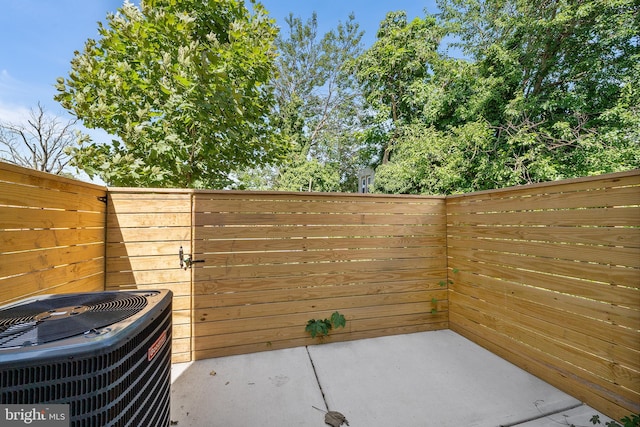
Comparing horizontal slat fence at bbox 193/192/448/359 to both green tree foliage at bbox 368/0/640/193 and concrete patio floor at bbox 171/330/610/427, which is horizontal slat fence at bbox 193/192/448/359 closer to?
concrete patio floor at bbox 171/330/610/427

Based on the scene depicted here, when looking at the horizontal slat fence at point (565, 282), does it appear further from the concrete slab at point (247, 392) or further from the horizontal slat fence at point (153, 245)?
the horizontal slat fence at point (153, 245)

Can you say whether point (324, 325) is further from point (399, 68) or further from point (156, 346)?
point (399, 68)

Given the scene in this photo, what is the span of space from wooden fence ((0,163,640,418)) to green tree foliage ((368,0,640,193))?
4.41m

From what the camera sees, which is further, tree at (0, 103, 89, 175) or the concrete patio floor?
tree at (0, 103, 89, 175)

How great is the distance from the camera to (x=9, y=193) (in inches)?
48.4

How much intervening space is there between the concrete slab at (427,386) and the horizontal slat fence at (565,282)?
0.63ft

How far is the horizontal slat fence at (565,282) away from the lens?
5.05 feet

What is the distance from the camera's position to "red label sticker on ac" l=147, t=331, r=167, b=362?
918 mm

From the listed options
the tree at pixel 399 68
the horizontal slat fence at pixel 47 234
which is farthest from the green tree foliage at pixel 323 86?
the horizontal slat fence at pixel 47 234

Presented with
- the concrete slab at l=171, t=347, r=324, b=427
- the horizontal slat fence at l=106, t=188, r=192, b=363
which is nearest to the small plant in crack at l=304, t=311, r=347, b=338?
the concrete slab at l=171, t=347, r=324, b=427

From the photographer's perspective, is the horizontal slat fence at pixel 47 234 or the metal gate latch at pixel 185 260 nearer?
the horizontal slat fence at pixel 47 234

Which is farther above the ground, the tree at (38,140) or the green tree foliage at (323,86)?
the green tree foliage at (323,86)

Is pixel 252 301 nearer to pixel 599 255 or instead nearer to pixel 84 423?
pixel 84 423

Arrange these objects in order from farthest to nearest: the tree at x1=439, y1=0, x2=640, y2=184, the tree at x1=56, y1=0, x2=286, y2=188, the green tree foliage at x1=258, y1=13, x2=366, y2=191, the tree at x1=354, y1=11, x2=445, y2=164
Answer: the green tree foliage at x1=258, y1=13, x2=366, y2=191, the tree at x1=354, y1=11, x2=445, y2=164, the tree at x1=439, y1=0, x2=640, y2=184, the tree at x1=56, y1=0, x2=286, y2=188
